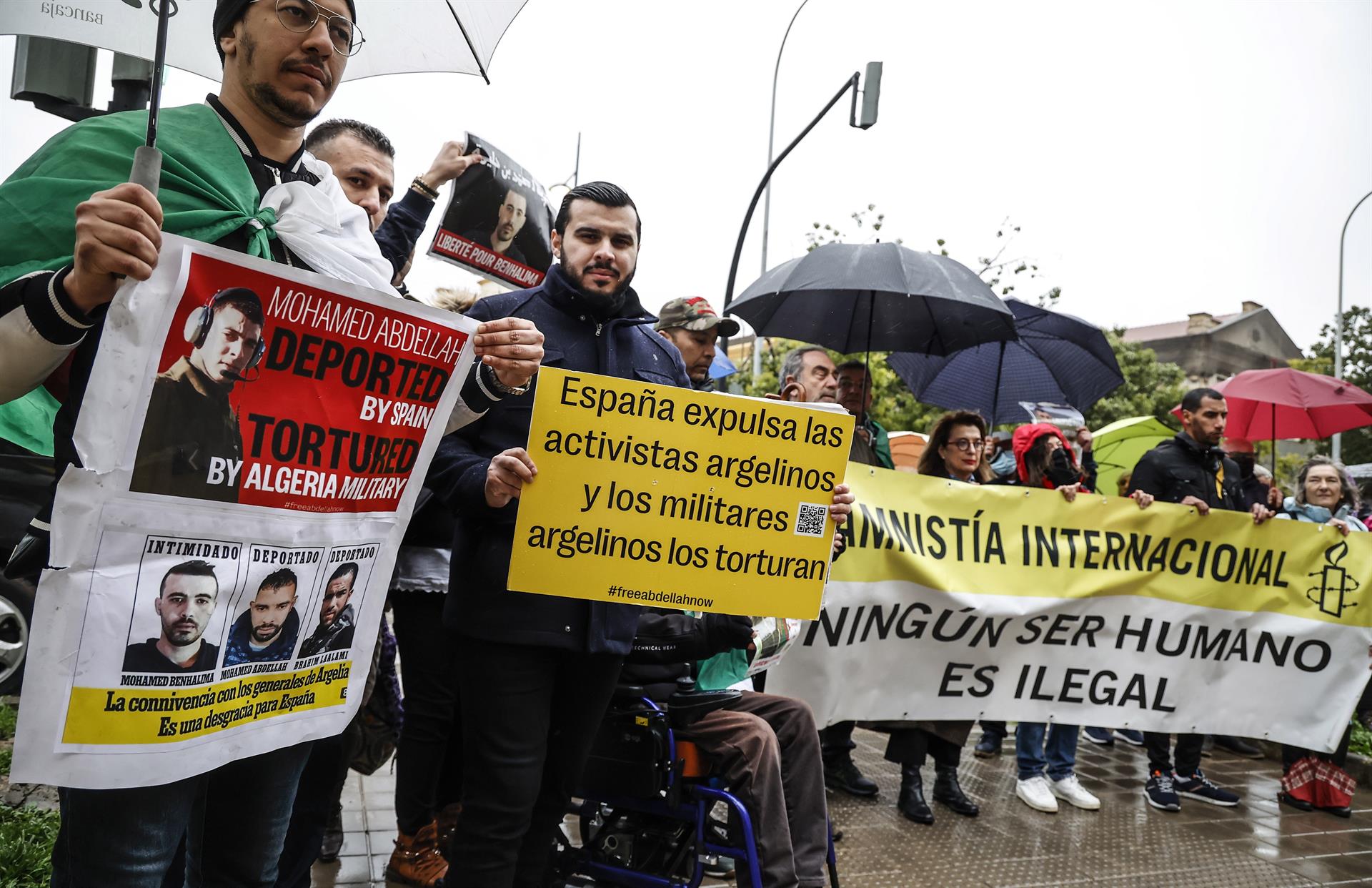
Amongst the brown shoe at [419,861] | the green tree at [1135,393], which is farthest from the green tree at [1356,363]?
the brown shoe at [419,861]

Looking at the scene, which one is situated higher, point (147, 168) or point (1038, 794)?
point (147, 168)

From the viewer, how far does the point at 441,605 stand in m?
3.44

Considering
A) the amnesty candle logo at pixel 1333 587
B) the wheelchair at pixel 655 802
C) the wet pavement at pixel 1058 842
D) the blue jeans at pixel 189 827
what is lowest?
the wet pavement at pixel 1058 842

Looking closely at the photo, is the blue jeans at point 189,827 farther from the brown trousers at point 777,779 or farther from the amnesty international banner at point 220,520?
the brown trousers at point 777,779

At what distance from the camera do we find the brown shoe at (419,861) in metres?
3.56

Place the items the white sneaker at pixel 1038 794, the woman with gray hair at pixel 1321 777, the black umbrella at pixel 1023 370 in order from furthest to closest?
the black umbrella at pixel 1023 370 < the woman with gray hair at pixel 1321 777 < the white sneaker at pixel 1038 794

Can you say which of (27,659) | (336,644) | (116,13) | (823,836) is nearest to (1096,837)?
(823,836)

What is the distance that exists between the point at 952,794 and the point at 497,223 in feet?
12.1

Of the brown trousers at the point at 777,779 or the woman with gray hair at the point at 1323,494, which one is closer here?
the brown trousers at the point at 777,779

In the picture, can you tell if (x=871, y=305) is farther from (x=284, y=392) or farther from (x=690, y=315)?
(x=284, y=392)

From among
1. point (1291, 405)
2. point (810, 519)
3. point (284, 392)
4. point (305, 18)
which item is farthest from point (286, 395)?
point (1291, 405)

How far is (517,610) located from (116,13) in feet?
6.02

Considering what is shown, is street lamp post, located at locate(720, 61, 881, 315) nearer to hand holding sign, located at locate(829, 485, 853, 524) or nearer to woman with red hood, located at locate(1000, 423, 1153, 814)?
woman with red hood, located at locate(1000, 423, 1153, 814)

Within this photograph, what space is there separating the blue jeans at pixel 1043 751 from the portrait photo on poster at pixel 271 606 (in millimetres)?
4621
